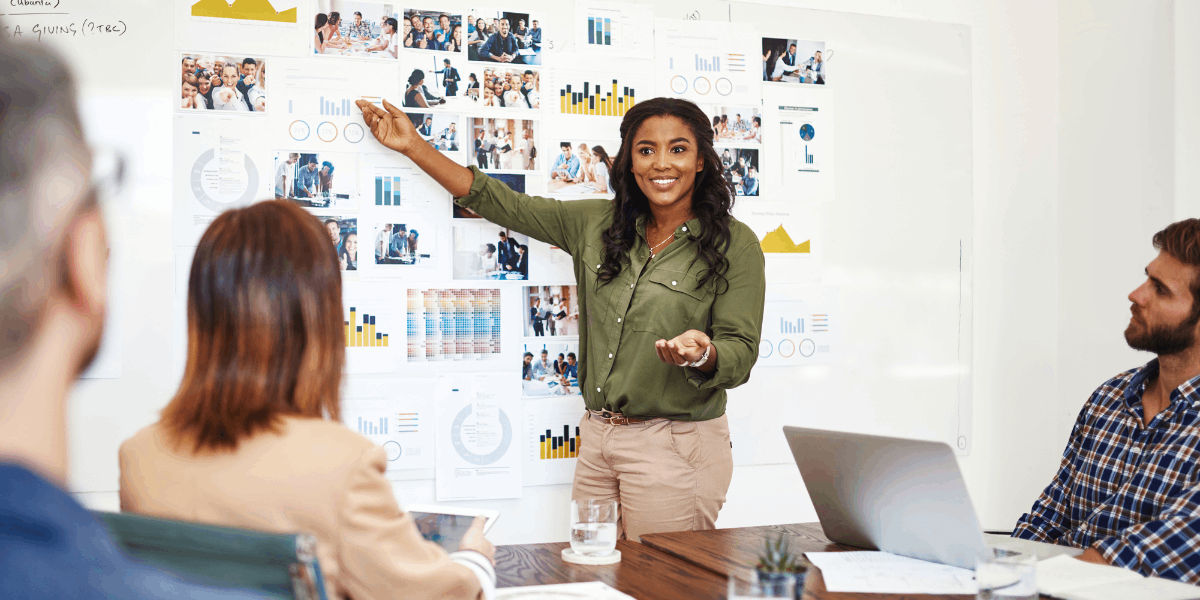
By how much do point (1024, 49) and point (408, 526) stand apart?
3.15 m

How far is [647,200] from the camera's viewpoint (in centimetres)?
258

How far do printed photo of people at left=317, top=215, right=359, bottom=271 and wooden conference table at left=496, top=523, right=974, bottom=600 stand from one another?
1148 millimetres

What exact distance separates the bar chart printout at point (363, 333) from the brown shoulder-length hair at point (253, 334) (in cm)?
146

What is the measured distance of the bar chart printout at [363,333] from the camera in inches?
101

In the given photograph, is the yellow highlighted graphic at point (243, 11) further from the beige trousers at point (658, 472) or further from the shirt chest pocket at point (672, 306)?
the beige trousers at point (658, 472)

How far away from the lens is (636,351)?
239 centimetres

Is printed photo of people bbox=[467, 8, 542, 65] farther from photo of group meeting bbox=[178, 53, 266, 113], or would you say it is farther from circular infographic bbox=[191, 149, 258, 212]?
circular infographic bbox=[191, 149, 258, 212]

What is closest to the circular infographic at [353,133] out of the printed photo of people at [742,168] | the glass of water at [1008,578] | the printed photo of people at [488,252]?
the printed photo of people at [488,252]

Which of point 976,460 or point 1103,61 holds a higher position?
point 1103,61

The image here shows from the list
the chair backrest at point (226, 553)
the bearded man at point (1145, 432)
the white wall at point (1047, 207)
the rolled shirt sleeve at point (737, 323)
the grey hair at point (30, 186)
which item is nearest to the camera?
the grey hair at point (30, 186)

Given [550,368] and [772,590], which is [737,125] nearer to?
[550,368]

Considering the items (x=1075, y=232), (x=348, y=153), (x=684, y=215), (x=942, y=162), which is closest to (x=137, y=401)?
(x=348, y=153)

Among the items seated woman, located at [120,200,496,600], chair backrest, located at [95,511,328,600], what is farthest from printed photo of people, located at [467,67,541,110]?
chair backrest, located at [95,511,328,600]

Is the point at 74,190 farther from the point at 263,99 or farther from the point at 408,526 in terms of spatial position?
the point at 263,99
